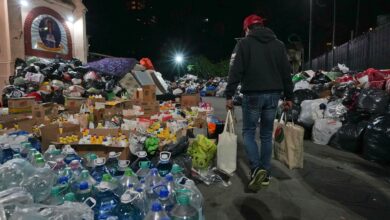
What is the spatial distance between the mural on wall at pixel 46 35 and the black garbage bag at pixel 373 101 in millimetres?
10250

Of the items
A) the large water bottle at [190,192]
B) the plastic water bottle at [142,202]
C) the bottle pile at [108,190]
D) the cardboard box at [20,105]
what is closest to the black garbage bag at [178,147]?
the bottle pile at [108,190]

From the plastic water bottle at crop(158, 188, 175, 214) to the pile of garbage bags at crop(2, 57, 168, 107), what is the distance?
6.66m

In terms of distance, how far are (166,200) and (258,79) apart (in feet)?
5.66

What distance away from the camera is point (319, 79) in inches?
322

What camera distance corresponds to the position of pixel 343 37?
22047 millimetres

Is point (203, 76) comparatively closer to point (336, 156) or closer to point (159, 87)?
point (159, 87)

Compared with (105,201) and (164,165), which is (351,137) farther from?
(105,201)

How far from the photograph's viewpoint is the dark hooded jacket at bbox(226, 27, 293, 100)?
299 centimetres

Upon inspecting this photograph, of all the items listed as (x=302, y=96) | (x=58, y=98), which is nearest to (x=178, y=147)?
(x=302, y=96)

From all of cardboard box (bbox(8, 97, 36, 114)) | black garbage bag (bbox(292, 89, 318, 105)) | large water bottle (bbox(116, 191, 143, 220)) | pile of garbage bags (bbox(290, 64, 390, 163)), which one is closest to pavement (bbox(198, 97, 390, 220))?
pile of garbage bags (bbox(290, 64, 390, 163))

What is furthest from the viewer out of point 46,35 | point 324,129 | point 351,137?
point 46,35

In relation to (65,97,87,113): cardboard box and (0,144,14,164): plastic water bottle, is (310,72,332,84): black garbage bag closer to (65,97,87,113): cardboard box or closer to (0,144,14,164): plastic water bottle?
(65,97,87,113): cardboard box

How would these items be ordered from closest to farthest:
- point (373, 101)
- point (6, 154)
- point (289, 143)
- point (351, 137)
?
point (6, 154) → point (289, 143) → point (351, 137) → point (373, 101)

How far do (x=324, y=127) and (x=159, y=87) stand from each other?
6.40 meters
